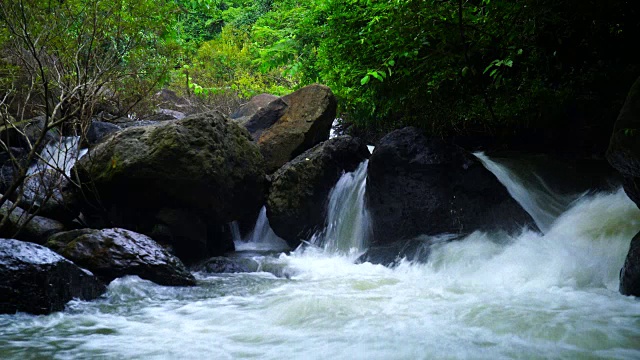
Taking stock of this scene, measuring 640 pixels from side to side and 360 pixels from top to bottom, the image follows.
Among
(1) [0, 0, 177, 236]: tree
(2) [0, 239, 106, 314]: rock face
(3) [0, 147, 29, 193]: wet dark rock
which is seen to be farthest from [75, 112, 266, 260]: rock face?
(2) [0, 239, 106, 314]: rock face

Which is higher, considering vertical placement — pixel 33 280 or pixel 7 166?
pixel 7 166

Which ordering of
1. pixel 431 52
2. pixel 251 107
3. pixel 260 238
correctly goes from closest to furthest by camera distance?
pixel 431 52
pixel 260 238
pixel 251 107

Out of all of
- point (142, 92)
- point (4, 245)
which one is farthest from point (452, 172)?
point (142, 92)

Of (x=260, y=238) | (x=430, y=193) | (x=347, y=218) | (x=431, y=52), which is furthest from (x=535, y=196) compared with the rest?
(x=260, y=238)

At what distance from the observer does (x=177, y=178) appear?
7867mm

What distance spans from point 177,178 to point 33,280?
124 inches

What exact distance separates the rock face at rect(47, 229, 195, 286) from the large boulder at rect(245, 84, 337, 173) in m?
4.25

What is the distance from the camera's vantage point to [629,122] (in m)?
4.62

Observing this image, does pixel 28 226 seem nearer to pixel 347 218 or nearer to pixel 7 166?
pixel 7 166

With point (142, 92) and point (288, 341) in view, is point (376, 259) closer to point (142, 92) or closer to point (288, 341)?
point (288, 341)

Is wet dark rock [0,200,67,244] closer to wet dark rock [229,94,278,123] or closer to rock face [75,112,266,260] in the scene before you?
rock face [75,112,266,260]

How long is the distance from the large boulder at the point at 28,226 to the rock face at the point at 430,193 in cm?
505

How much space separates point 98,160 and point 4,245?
3.28 metres

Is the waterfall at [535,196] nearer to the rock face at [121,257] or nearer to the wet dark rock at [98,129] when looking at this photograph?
the rock face at [121,257]
